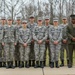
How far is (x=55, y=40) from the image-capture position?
1173 cm

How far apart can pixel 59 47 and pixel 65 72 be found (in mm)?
1359

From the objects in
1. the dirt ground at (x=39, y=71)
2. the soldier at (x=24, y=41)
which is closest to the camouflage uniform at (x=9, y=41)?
the soldier at (x=24, y=41)

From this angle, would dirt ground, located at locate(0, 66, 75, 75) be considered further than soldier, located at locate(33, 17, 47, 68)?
No

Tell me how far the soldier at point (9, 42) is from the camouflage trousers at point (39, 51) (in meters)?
0.87

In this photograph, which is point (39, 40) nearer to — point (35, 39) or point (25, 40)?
point (35, 39)

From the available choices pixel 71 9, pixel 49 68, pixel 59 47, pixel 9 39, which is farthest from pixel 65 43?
pixel 71 9

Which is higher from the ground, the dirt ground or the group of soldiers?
the group of soldiers

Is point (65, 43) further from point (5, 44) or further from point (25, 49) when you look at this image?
point (5, 44)

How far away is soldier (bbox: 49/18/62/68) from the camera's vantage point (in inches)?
461

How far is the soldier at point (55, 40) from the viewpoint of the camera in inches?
461

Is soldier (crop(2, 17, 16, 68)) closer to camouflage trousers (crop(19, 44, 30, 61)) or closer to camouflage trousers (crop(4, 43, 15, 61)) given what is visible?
camouflage trousers (crop(4, 43, 15, 61))

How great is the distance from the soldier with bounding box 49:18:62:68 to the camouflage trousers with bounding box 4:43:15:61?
152 cm

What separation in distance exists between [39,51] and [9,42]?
48.1 inches

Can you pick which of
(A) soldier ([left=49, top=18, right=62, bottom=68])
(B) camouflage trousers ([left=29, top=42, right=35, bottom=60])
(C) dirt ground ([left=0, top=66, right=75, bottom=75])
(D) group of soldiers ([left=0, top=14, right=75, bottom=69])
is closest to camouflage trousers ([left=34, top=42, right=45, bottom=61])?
(D) group of soldiers ([left=0, top=14, right=75, bottom=69])
